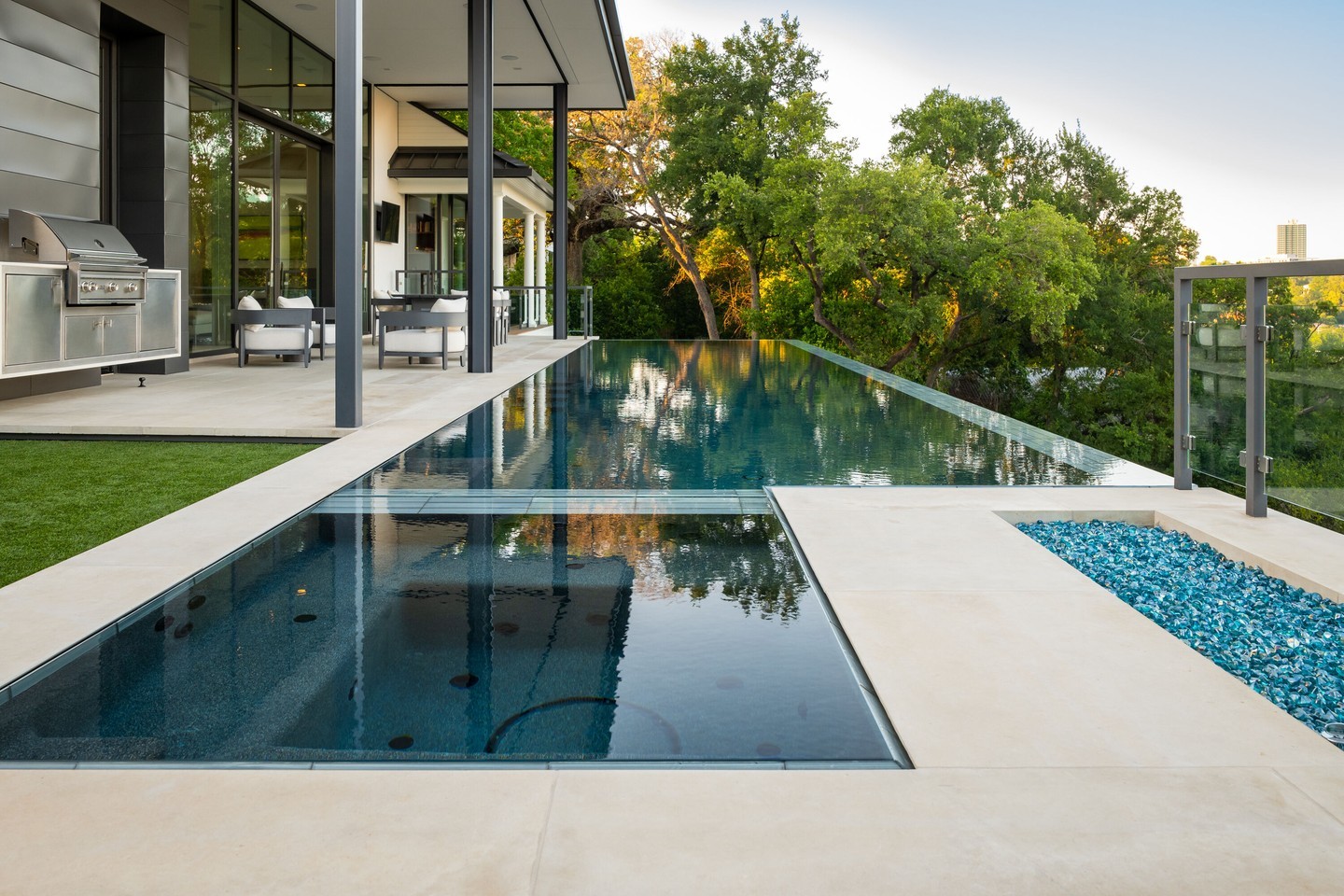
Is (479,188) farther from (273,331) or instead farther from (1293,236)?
(1293,236)

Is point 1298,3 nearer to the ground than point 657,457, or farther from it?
farther from it

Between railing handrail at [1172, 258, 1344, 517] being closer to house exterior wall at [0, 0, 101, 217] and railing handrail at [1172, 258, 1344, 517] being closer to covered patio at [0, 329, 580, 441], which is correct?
covered patio at [0, 329, 580, 441]

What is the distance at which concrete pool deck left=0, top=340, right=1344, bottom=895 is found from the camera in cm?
176

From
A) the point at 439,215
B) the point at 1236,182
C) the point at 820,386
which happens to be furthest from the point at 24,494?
the point at 1236,182

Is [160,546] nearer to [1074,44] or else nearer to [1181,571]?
[1181,571]

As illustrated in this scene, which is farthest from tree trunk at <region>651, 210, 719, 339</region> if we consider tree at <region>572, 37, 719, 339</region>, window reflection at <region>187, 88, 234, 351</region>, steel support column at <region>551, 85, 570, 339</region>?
window reflection at <region>187, 88, 234, 351</region>

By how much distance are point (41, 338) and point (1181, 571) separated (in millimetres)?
7476

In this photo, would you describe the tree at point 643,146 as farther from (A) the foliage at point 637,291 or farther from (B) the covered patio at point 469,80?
(B) the covered patio at point 469,80

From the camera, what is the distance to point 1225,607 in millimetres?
3588

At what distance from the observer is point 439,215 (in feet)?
71.9

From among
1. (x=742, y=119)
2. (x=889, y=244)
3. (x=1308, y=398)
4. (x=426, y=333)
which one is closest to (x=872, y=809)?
(x=1308, y=398)

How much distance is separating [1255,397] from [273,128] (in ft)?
41.5

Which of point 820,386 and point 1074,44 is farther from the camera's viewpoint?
point 1074,44

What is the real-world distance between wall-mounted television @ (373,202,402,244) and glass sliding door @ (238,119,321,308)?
1987mm
